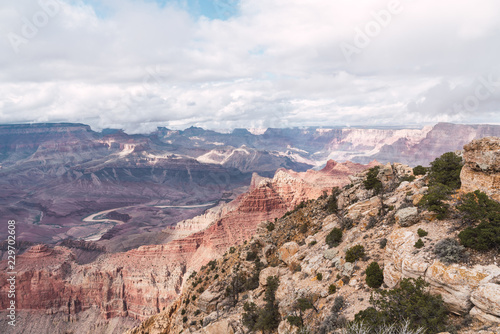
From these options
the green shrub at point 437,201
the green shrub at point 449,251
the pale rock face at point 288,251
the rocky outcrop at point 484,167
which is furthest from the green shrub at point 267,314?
the rocky outcrop at point 484,167

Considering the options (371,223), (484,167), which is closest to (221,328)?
(371,223)

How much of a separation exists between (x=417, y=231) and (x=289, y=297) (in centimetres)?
1064

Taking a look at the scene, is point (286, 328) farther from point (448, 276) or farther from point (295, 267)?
point (448, 276)

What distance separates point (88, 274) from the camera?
307ft

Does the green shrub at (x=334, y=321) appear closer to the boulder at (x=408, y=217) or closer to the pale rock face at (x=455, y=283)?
the pale rock face at (x=455, y=283)

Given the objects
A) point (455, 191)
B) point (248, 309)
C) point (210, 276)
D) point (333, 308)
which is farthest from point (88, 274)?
point (455, 191)

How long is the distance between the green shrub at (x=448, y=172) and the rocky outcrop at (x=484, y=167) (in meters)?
3.17

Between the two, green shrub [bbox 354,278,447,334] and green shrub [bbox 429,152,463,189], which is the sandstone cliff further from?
green shrub [bbox 429,152,463,189]

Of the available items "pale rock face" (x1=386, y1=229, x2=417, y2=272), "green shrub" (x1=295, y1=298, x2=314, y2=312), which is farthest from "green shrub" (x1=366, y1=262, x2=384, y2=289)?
"green shrub" (x1=295, y1=298, x2=314, y2=312)

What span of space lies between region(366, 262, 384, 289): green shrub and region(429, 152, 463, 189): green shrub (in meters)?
10.5

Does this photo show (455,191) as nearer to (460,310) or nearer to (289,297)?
(460,310)

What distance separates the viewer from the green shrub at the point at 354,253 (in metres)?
20.4

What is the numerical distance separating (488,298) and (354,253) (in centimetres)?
911

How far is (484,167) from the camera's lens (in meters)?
18.7
